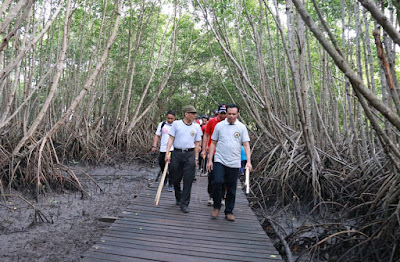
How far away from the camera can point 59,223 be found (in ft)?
14.9

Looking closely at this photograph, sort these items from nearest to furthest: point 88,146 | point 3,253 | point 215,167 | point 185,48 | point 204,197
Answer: point 3,253, point 215,167, point 204,197, point 88,146, point 185,48

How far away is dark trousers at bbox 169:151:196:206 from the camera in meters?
4.27

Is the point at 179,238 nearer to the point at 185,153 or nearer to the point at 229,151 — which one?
the point at 229,151

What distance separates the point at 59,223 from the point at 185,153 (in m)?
1.87

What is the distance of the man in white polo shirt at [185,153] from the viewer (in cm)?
429

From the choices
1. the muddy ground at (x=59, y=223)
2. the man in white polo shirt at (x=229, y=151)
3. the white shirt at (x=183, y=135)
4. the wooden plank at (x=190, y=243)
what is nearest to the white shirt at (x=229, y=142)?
the man in white polo shirt at (x=229, y=151)

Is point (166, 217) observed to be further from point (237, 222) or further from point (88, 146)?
point (88, 146)

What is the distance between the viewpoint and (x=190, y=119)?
4379 millimetres

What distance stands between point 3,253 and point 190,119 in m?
2.41

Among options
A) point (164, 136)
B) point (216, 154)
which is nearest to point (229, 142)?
point (216, 154)

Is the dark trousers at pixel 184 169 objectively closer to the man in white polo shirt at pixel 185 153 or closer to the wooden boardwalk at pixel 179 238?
the man in white polo shirt at pixel 185 153

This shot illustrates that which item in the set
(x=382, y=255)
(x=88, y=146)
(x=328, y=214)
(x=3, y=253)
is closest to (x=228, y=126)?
(x=382, y=255)

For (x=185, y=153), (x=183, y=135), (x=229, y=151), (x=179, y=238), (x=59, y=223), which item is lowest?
(x=59, y=223)

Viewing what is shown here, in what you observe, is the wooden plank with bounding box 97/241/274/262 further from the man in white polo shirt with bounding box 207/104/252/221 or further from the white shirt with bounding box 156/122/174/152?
the white shirt with bounding box 156/122/174/152
